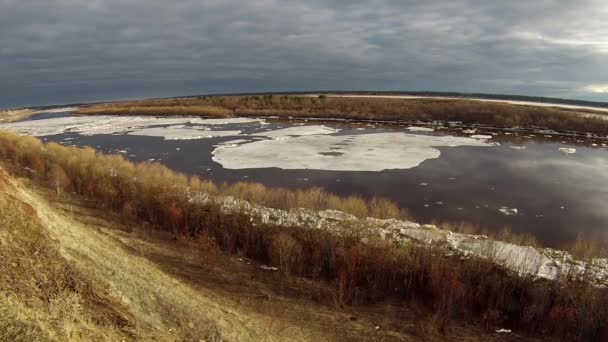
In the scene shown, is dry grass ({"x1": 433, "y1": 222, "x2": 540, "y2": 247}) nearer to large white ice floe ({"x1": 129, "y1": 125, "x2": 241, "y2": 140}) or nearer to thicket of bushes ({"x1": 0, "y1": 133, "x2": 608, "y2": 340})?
thicket of bushes ({"x1": 0, "y1": 133, "x2": 608, "y2": 340})

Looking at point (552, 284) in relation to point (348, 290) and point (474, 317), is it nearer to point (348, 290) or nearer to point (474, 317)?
point (474, 317)

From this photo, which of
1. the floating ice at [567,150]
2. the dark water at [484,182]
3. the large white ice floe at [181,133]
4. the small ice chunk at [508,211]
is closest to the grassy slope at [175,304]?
the dark water at [484,182]

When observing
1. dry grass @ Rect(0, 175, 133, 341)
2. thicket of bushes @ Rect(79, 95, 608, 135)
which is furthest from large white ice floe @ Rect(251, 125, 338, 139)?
dry grass @ Rect(0, 175, 133, 341)

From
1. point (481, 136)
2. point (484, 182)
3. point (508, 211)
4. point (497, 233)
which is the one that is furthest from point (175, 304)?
point (481, 136)

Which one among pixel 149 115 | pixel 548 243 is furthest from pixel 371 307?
pixel 149 115

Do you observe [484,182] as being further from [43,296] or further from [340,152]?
[43,296]

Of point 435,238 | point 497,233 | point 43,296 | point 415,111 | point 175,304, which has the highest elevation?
point 415,111
